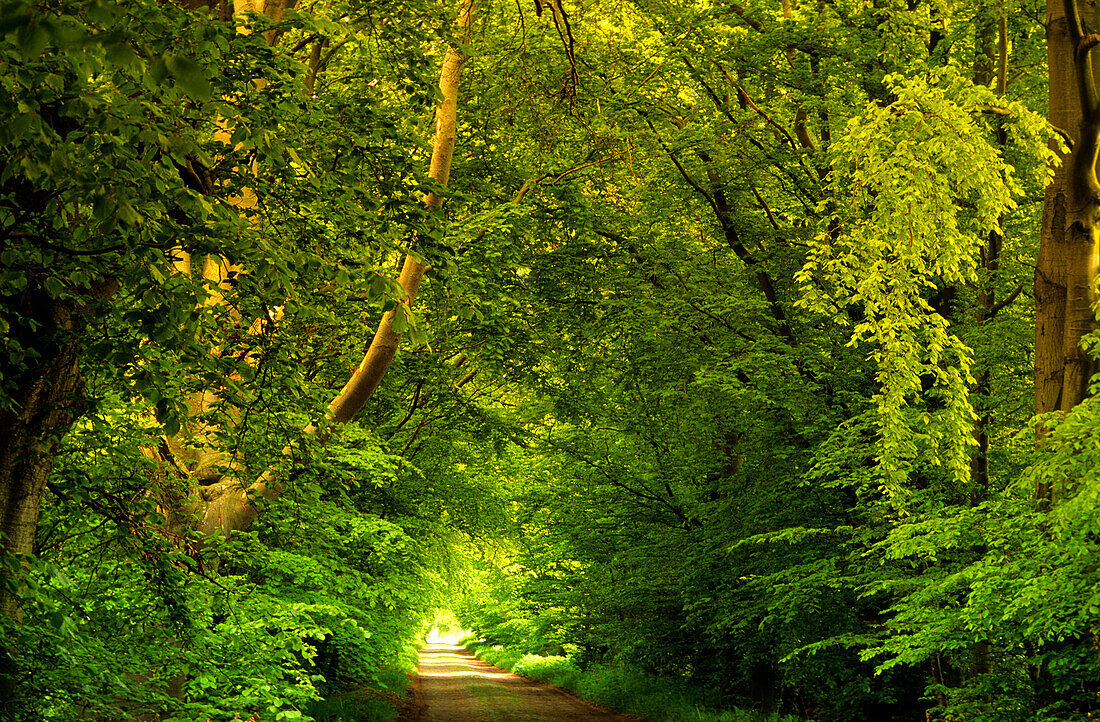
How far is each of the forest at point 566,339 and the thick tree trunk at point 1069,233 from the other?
0.04m

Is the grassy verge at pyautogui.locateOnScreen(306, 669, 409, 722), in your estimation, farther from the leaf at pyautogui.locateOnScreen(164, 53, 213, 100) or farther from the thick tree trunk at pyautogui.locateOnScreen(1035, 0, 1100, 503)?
the leaf at pyautogui.locateOnScreen(164, 53, 213, 100)

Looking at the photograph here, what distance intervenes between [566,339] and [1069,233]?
761cm

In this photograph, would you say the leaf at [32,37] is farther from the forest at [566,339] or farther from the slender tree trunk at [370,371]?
the slender tree trunk at [370,371]

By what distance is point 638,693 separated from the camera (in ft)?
62.6

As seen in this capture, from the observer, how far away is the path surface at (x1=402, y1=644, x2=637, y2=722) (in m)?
18.3

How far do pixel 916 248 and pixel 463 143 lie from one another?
688 centimetres

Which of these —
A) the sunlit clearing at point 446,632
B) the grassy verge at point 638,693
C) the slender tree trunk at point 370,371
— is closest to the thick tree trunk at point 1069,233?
the slender tree trunk at point 370,371

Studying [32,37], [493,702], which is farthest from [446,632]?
[32,37]

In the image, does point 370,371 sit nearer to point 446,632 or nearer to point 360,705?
point 360,705

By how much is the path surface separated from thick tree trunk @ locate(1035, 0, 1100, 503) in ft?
41.1

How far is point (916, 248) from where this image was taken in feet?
24.7

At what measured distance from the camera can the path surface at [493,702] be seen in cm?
1827

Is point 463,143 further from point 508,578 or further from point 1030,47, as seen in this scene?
point 508,578

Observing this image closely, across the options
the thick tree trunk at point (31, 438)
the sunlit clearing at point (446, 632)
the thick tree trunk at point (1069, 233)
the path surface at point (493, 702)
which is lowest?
the path surface at point (493, 702)
